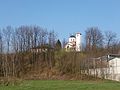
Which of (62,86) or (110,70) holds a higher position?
(110,70)

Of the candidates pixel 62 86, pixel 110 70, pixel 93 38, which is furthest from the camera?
pixel 93 38

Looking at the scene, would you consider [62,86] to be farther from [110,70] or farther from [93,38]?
[93,38]

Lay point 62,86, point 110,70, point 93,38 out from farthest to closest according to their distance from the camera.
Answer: point 93,38 → point 110,70 → point 62,86

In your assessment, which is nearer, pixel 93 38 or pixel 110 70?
pixel 110 70

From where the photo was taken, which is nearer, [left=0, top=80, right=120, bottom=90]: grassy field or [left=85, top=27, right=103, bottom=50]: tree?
[left=0, top=80, right=120, bottom=90]: grassy field

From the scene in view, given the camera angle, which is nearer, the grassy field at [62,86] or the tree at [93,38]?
the grassy field at [62,86]

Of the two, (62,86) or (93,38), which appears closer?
(62,86)

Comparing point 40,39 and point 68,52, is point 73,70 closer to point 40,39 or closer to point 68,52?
point 68,52

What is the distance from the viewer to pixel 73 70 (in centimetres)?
5303

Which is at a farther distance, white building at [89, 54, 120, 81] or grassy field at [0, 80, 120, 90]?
white building at [89, 54, 120, 81]

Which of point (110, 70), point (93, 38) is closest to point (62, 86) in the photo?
point (110, 70)

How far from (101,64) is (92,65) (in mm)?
1562

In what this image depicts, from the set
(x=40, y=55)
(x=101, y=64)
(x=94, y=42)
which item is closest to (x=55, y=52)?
(x=40, y=55)

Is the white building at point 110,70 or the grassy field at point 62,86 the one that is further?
the white building at point 110,70
